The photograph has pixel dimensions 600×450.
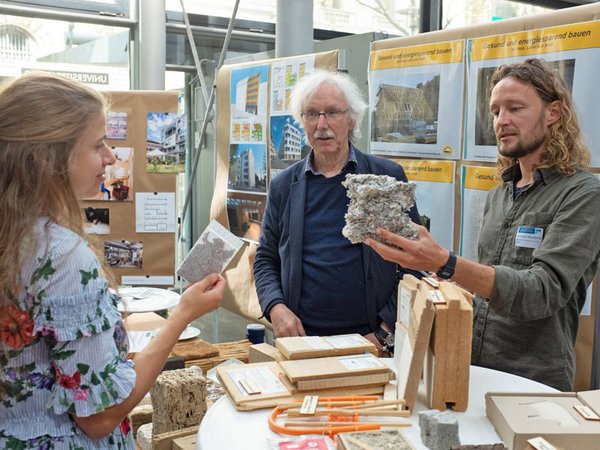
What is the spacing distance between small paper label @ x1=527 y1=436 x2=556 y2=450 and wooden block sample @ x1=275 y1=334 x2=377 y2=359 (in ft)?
1.75

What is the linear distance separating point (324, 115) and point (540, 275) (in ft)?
3.44

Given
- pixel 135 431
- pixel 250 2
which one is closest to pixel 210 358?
pixel 135 431

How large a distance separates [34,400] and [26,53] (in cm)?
402

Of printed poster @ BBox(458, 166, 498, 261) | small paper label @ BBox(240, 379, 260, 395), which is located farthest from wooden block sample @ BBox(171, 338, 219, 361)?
printed poster @ BBox(458, 166, 498, 261)

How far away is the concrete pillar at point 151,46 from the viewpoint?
4.55 m

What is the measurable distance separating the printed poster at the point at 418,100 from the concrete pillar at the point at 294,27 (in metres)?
0.57

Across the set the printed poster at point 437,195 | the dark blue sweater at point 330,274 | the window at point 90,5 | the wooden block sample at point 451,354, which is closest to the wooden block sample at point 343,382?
the wooden block sample at point 451,354

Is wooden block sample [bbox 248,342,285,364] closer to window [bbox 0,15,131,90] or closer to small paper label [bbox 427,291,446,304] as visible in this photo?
small paper label [bbox 427,291,446,304]

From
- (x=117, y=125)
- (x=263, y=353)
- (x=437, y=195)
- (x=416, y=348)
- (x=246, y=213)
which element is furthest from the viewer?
(x=117, y=125)

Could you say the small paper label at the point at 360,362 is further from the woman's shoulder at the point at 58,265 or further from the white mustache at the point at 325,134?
the white mustache at the point at 325,134

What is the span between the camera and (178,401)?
5.43ft

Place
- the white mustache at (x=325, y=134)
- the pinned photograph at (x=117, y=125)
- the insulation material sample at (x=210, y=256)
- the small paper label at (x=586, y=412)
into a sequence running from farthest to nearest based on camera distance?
the pinned photograph at (x=117, y=125) < the white mustache at (x=325, y=134) < the insulation material sample at (x=210, y=256) < the small paper label at (x=586, y=412)

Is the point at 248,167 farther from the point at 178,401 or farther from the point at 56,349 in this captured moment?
the point at 56,349

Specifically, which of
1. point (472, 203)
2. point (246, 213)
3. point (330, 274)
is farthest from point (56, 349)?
point (246, 213)
